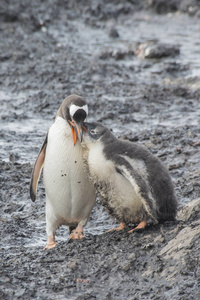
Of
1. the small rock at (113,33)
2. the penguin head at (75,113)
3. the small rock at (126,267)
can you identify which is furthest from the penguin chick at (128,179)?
the small rock at (113,33)

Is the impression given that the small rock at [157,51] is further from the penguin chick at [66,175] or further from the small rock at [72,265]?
the small rock at [72,265]

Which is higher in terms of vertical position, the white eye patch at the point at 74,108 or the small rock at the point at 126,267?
the white eye patch at the point at 74,108

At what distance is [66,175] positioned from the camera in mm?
4652

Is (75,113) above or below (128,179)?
above

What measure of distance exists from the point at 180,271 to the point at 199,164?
267cm

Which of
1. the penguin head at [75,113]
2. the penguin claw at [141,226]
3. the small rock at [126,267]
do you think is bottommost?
the penguin claw at [141,226]

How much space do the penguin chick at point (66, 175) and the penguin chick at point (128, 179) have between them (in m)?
0.20

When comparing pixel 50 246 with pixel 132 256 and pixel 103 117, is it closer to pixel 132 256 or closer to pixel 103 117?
pixel 132 256

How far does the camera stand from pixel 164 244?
13.2 feet

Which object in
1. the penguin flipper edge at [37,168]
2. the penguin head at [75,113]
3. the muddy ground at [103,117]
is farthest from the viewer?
the penguin flipper edge at [37,168]

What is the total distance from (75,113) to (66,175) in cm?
→ 56

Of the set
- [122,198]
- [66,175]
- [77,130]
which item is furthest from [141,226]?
[77,130]

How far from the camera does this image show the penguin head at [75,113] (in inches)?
174

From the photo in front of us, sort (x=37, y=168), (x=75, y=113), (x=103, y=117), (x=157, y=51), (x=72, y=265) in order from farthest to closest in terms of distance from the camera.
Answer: (x=157, y=51)
(x=103, y=117)
(x=37, y=168)
(x=75, y=113)
(x=72, y=265)
